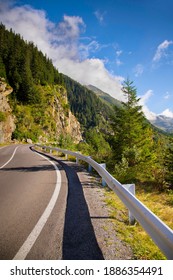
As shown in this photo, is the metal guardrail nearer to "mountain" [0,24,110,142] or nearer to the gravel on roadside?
the gravel on roadside

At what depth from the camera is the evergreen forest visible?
33.6ft

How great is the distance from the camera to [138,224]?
4488 millimetres

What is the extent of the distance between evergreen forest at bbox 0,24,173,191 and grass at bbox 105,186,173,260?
144 centimetres

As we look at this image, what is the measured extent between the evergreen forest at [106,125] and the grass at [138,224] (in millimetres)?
1441

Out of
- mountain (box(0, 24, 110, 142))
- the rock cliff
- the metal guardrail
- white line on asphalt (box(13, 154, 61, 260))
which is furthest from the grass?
mountain (box(0, 24, 110, 142))

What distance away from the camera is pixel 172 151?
51.7 feet

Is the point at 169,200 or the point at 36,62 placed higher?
the point at 36,62

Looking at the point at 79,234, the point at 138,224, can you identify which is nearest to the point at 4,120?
the point at 138,224

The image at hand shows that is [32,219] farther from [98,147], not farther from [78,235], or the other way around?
[98,147]

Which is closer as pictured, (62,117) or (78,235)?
(78,235)

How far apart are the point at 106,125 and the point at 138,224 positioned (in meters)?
40.7
